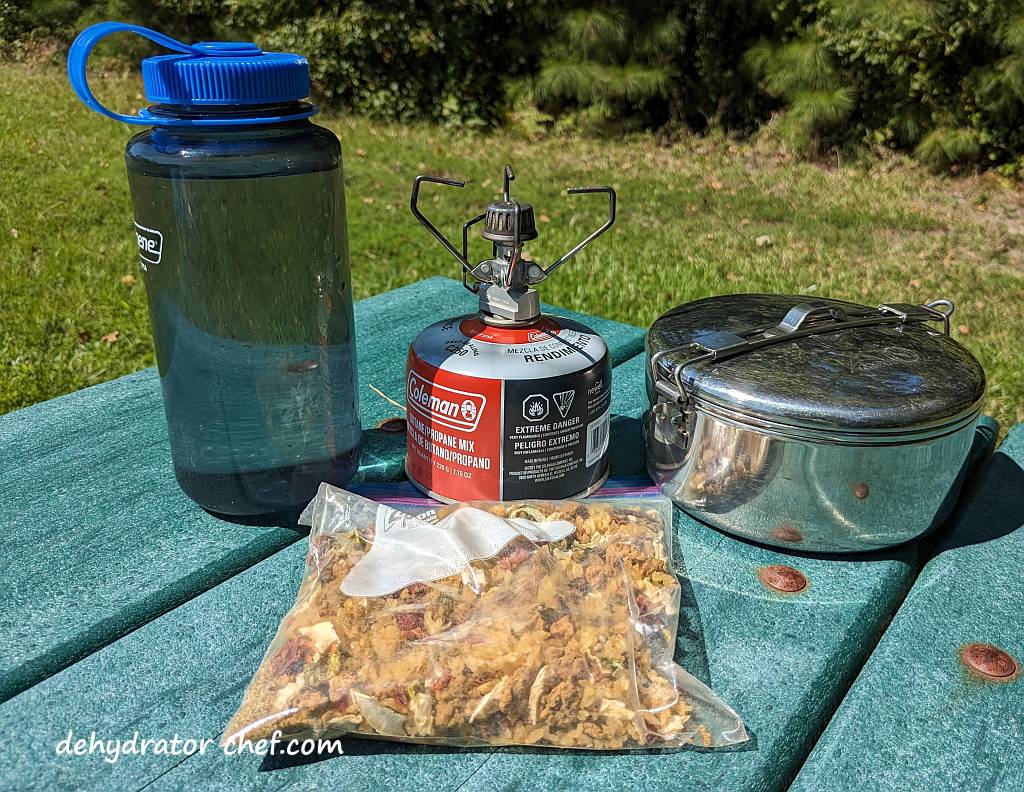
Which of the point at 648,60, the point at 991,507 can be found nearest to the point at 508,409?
the point at 991,507

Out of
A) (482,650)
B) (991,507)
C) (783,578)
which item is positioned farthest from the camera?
(991,507)

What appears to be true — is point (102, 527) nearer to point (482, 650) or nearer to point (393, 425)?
point (393, 425)

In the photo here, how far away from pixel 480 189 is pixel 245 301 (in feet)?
12.2

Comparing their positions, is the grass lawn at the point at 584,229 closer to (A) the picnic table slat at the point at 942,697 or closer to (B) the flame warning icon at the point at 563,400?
(B) the flame warning icon at the point at 563,400

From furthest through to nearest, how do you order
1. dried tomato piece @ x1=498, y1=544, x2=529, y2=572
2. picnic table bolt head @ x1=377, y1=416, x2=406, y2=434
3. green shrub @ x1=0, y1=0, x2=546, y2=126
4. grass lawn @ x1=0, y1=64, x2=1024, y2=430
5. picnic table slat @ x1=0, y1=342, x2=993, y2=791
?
green shrub @ x1=0, y1=0, x2=546, y2=126
grass lawn @ x1=0, y1=64, x2=1024, y2=430
picnic table bolt head @ x1=377, y1=416, x2=406, y2=434
dried tomato piece @ x1=498, y1=544, x2=529, y2=572
picnic table slat @ x1=0, y1=342, x2=993, y2=791


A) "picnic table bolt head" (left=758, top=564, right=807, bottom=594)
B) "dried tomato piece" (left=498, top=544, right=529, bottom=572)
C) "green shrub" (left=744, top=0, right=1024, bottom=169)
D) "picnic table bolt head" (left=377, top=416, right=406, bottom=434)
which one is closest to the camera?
"dried tomato piece" (left=498, top=544, right=529, bottom=572)

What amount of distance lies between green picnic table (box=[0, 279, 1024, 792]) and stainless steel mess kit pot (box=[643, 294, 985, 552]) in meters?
0.06

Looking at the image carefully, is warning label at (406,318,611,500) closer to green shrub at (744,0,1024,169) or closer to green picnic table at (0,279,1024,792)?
green picnic table at (0,279,1024,792)

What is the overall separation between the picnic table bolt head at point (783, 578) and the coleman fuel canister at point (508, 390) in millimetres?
209

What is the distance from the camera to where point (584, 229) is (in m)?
3.88

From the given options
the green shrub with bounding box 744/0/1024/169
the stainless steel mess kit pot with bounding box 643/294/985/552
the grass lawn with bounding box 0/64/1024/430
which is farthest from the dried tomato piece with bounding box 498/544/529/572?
the green shrub with bounding box 744/0/1024/169

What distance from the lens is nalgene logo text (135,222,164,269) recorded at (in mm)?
868

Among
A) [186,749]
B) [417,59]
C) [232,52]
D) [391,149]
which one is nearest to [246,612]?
[186,749]

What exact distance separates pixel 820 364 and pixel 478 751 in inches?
20.1
